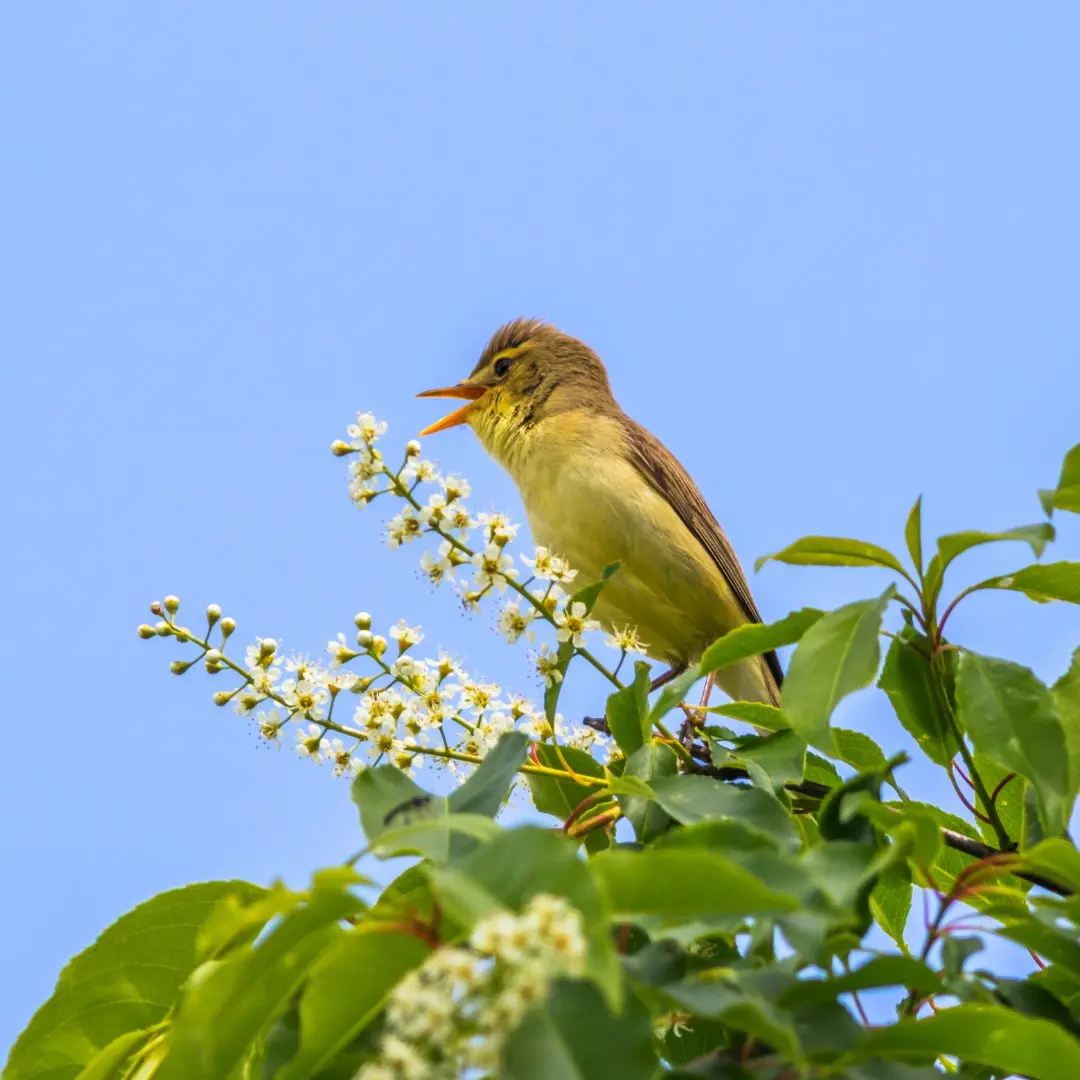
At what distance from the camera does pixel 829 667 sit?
6.09 feet

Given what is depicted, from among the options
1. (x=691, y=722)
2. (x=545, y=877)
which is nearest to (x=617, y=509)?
(x=691, y=722)

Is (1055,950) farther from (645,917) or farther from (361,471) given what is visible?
(361,471)

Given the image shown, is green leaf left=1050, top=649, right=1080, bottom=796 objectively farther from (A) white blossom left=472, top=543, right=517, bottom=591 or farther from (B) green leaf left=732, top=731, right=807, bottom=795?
(A) white blossom left=472, top=543, right=517, bottom=591

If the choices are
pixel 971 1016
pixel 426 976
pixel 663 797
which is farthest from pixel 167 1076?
pixel 971 1016

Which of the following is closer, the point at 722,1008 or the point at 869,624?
the point at 722,1008

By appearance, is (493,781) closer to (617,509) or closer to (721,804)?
(721,804)

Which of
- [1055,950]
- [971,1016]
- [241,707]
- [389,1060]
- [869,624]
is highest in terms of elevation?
[241,707]

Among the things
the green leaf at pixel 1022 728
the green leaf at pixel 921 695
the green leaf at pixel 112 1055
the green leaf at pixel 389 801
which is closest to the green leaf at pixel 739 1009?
the green leaf at pixel 389 801

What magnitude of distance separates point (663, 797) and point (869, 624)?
0.39 m

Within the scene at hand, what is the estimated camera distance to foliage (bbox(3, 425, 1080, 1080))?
115cm

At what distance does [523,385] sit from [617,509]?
1.04 m

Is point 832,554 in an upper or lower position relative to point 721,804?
upper

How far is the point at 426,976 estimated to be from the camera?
3.98ft

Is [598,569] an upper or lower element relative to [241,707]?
upper
